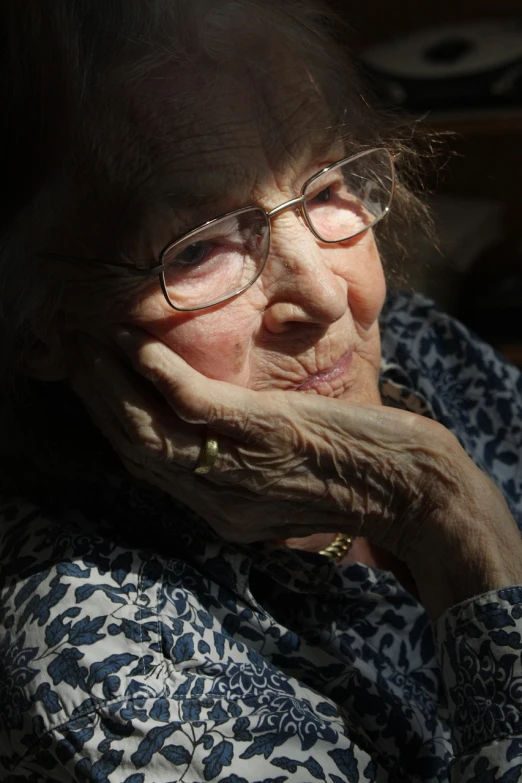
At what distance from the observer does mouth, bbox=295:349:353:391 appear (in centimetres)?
131

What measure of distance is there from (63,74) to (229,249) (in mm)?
342

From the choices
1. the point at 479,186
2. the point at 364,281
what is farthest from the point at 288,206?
the point at 479,186

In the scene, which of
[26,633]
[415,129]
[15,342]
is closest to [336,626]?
[26,633]

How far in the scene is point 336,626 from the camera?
55.6 inches

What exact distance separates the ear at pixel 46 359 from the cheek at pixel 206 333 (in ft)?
0.50

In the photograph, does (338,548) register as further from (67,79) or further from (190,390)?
(67,79)

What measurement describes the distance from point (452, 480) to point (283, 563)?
0.33 m

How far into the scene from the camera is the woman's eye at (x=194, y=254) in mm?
1214

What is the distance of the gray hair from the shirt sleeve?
776 millimetres

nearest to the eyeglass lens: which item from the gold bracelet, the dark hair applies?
the dark hair

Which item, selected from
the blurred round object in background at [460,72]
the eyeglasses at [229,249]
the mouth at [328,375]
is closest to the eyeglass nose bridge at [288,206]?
the eyeglasses at [229,249]

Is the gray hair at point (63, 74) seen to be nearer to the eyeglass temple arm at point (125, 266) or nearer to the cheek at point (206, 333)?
the eyeglass temple arm at point (125, 266)

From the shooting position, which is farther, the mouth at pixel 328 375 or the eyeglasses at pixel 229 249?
the mouth at pixel 328 375

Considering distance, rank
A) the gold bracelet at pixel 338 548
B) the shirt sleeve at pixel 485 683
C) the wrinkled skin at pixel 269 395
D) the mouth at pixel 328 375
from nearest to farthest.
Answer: the shirt sleeve at pixel 485 683 → the wrinkled skin at pixel 269 395 → the mouth at pixel 328 375 → the gold bracelet at pixel 338 548
